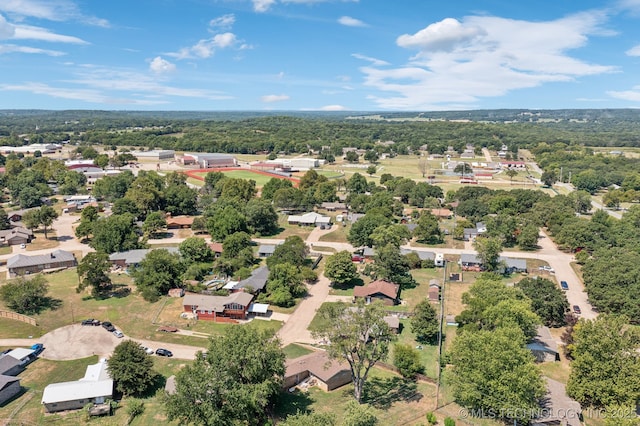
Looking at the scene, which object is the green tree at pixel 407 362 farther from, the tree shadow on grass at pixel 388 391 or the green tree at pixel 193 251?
the green tree at pixel 193 251

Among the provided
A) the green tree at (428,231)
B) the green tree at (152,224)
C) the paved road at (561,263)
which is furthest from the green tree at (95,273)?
the green tree at (428,231)

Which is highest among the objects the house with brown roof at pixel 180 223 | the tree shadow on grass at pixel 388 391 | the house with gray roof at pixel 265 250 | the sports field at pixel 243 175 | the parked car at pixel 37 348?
the sports field at pixel 243 175

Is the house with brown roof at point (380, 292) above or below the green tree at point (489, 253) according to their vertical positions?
below

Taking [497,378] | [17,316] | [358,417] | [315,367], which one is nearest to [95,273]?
[17,316]

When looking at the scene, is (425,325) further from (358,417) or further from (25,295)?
(25,295)

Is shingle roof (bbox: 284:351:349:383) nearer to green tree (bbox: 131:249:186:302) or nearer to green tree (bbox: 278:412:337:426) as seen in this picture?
green tree (bbox: 278:412:337:426)

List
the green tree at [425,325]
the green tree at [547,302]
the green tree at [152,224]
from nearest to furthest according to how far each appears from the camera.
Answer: the green tree at [425,325]
the green tree at [547,302]
the green tree at [152,224]
